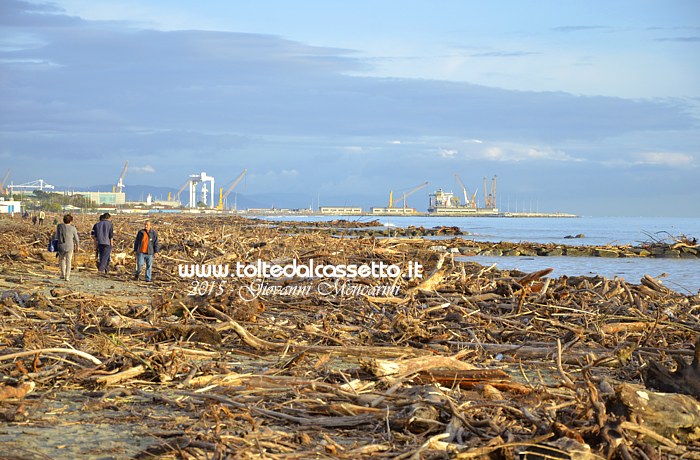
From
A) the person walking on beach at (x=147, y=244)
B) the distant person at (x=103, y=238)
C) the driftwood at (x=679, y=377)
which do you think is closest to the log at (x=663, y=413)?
the driftwood at (x=679, y=377)

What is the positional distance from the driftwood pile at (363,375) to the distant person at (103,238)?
18.0ft

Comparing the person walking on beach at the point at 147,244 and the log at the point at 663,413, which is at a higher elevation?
the person walking on beach at the point at 147,244

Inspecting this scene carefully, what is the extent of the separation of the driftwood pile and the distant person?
547cm

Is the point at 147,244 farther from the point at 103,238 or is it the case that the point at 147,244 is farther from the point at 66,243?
the point at 66,243

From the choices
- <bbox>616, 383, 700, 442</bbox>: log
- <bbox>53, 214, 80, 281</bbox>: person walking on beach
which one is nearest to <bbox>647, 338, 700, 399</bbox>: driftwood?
<bbox>616, 383, 700, 442</bbox>: log

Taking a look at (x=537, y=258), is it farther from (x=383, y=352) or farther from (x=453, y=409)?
(x=453, y=409)

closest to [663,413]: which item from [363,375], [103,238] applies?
[363,375]

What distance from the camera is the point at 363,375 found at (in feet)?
20.8

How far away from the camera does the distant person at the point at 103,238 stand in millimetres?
16609

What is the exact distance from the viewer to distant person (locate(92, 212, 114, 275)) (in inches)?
654

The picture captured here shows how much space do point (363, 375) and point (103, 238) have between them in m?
12.0

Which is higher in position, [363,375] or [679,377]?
[679,377]

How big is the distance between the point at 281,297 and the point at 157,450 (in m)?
8.25

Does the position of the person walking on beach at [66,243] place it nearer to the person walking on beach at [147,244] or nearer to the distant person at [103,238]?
the distant person at [103,238]
